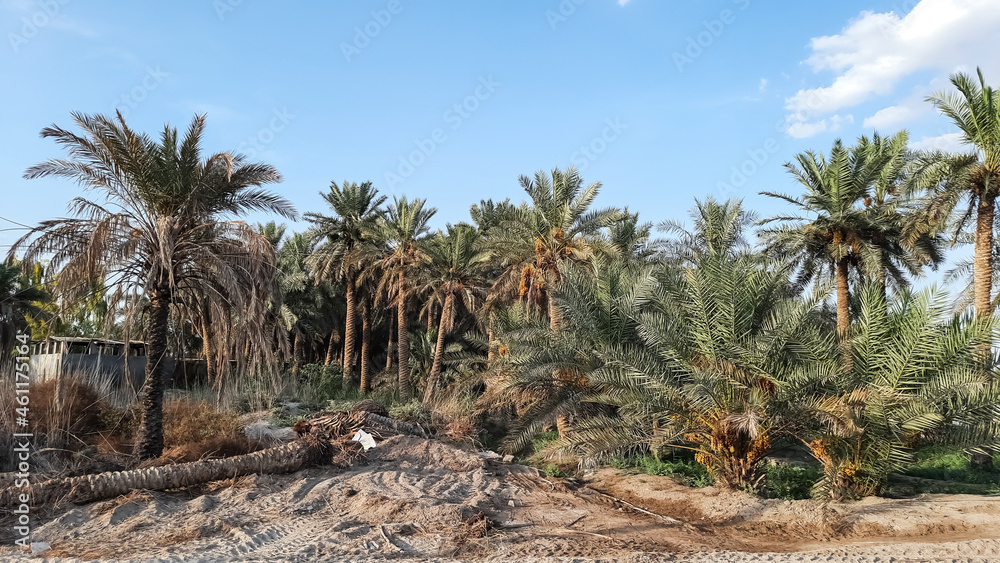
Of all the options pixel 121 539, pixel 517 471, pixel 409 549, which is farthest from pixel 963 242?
pixel 121 539

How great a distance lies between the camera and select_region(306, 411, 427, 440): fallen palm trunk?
15133 mm

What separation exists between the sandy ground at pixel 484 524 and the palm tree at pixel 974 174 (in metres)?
8.46

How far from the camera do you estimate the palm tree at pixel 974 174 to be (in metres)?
16.4

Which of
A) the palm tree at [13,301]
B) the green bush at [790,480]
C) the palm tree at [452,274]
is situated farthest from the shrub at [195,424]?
the palm tree at [13,301]

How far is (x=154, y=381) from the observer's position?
11750mm

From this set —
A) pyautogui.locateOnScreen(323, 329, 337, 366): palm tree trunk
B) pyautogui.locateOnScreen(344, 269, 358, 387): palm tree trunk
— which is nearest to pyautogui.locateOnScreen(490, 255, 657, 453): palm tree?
pyautogui.locateOnScreen(344, 269, 358, 387): palm tree trunk

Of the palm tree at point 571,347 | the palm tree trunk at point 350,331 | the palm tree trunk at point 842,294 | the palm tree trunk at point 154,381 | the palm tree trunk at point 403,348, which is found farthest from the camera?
the palm tree trunk at point 350,331

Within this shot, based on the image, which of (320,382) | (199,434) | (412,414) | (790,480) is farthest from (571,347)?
(320,382)

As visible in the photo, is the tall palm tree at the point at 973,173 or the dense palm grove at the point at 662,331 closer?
the dense palm grove at the point at 662,331

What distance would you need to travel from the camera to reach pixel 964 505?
34.6ft

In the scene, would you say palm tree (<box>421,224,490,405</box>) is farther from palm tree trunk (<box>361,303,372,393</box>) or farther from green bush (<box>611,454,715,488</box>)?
green bush (<box>611,454,715,488</box>)

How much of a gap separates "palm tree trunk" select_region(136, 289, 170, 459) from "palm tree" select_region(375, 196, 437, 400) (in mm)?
17488

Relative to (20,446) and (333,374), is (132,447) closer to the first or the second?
(20,446)

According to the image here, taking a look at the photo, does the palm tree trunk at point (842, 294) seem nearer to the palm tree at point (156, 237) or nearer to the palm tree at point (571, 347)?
the palm tree at point (571, 347)
